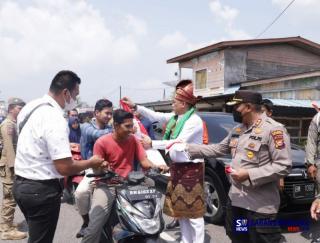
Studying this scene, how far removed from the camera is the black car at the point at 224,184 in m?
4.86

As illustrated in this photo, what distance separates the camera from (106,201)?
3.46 metres

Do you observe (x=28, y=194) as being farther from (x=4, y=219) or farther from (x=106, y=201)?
(x=4, y=219)

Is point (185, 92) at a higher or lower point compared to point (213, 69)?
lower

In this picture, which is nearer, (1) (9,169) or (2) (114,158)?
(2) (114,158)

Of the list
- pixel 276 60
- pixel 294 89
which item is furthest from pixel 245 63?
pixel 294 89

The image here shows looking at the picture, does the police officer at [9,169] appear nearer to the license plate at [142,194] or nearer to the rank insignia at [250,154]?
the license plate at [142,194]

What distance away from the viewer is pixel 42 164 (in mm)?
2781

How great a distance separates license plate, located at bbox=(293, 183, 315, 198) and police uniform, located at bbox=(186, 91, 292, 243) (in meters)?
1.96

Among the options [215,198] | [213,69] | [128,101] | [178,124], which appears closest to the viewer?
[178,124]

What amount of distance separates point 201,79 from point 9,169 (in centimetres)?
1972

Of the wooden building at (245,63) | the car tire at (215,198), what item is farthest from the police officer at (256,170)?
the wooden building at (245,63)

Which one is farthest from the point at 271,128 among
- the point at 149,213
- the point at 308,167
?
the point at 308,167

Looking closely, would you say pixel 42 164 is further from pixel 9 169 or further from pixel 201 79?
pixel 201 79

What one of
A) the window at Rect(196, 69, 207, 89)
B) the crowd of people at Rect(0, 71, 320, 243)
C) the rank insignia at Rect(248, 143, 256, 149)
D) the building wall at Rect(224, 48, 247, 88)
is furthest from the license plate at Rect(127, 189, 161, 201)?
the window at Rect(196, 69, 207, 89)
